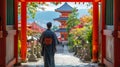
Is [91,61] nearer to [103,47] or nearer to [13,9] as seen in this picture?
[103,47]

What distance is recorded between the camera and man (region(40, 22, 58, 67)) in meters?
10.3

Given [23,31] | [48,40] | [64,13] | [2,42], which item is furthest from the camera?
[64,13]

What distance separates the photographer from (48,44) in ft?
34.1

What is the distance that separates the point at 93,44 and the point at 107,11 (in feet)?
9.82

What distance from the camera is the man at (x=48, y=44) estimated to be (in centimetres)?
1027

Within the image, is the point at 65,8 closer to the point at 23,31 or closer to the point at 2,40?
the point at 23,31

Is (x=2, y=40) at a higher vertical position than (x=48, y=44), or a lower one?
higher

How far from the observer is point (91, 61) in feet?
46.6

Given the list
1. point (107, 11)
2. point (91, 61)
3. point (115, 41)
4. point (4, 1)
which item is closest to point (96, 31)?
point (91, 61)
